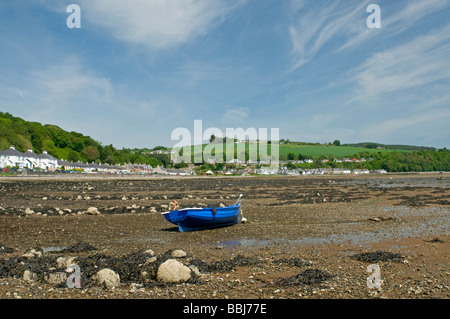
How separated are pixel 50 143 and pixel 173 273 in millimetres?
180247

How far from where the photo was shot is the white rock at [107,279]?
320 inches

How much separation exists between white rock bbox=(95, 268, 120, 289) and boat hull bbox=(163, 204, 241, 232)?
25.4ft

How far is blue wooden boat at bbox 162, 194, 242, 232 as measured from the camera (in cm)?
1620

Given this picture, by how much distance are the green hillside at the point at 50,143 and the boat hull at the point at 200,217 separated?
133229mm

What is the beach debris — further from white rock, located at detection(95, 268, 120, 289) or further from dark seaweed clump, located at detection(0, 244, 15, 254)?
dark seaweed clump, located at detection(0, 244, 15, 254)

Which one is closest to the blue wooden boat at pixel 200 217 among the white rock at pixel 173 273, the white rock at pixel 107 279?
the white rock at pixel 173 273

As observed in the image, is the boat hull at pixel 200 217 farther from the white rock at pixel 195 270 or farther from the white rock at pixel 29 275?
the white rock at pixel 29 275

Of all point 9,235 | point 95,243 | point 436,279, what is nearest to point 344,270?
point 436,279

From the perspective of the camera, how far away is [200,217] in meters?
16.5

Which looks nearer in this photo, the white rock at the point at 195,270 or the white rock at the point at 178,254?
the white rock at the point at 195,270

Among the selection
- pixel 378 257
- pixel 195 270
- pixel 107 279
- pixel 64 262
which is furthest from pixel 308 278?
pixel 64 262

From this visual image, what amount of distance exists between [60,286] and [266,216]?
15677 millimetres

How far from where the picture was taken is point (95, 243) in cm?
1354
